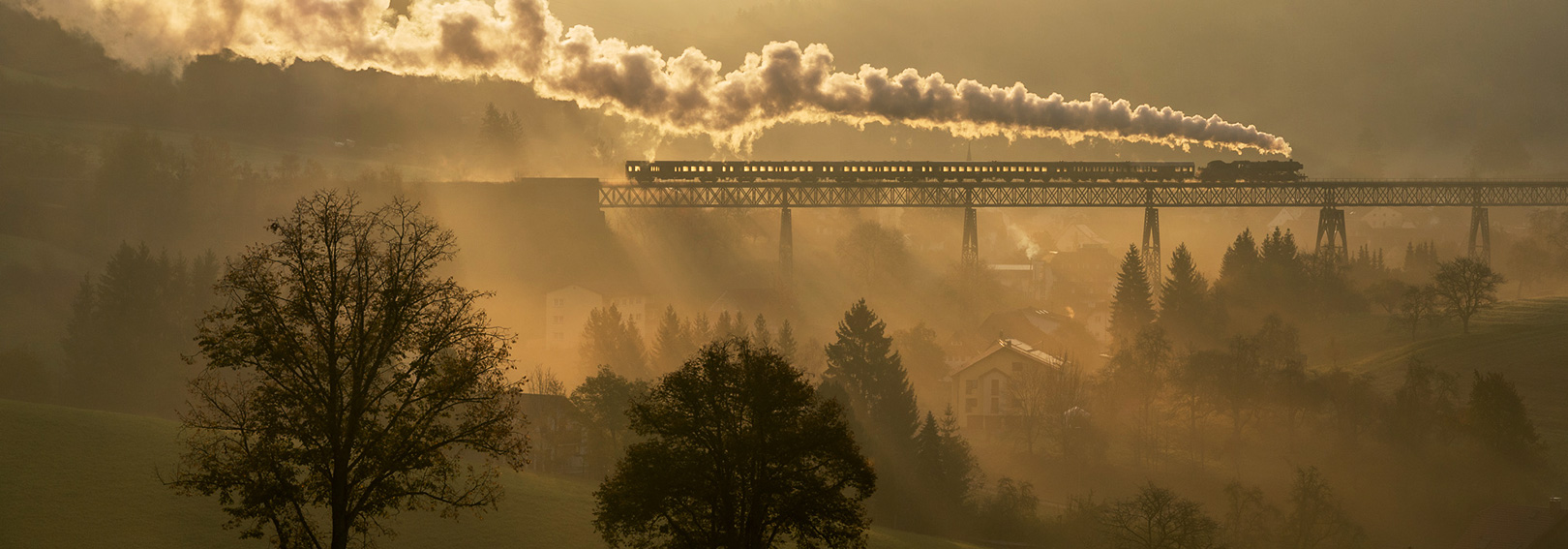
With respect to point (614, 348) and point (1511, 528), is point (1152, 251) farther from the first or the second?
point (1511, 528)

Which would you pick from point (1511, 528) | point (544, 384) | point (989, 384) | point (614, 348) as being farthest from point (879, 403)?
point (1511, 528)

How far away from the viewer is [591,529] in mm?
44875

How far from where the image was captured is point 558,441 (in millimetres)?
67188

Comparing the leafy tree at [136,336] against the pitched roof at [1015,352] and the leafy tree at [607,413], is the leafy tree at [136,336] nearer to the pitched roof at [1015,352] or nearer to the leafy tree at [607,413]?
the leafy tree at [607,413]

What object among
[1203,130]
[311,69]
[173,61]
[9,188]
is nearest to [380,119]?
[311,69]

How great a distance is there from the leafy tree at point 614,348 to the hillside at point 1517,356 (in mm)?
52405

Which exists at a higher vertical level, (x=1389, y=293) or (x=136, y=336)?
(x=1389, y=293)

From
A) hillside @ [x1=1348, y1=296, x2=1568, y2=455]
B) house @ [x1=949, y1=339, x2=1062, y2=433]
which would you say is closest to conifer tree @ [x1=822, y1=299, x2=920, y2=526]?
house @ [x1=949, y1=339, x2=1062, y2=433]

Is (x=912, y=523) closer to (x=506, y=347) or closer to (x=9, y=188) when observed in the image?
(x=506, y=347)

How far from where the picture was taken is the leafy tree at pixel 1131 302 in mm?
107375

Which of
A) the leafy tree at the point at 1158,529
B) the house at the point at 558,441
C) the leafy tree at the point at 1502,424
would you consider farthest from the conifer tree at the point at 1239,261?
the house at the point at 558,441

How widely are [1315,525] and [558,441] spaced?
38319mm

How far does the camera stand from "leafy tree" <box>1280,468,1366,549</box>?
5738 centimetres

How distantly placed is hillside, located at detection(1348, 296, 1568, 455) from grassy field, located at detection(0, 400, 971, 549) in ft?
157
